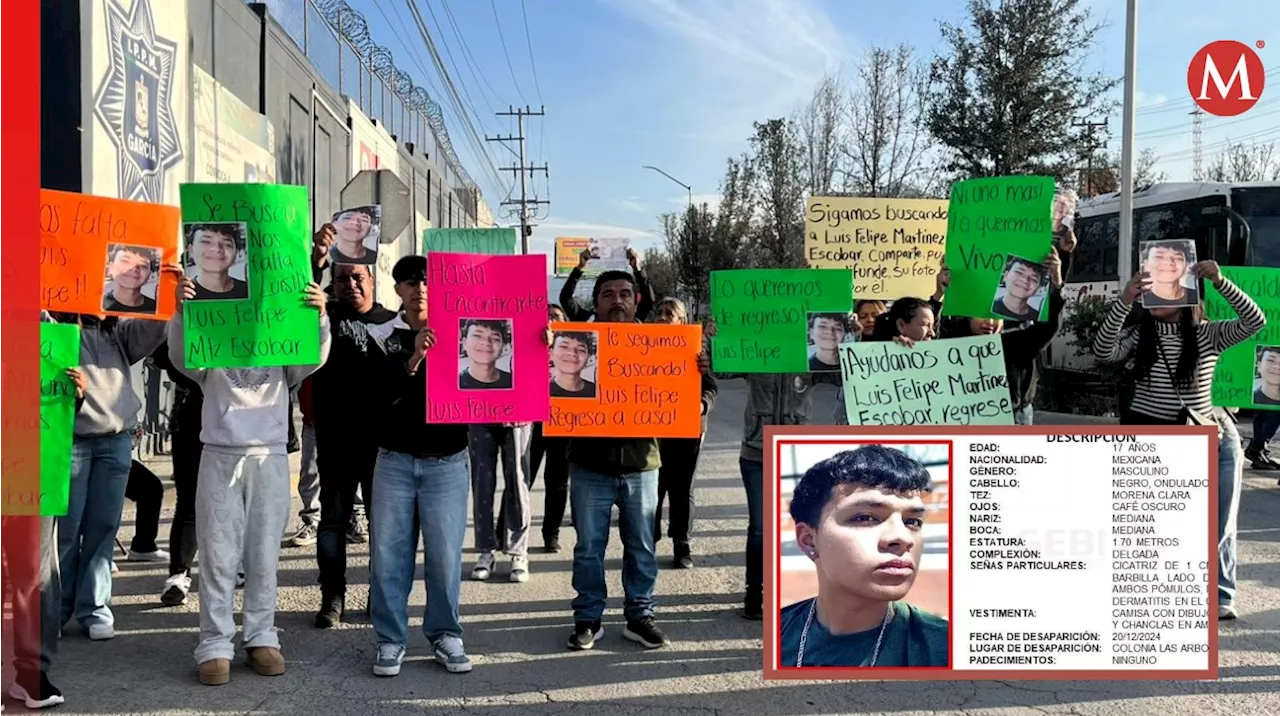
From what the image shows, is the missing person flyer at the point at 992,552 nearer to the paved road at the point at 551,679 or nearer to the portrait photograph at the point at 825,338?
the paved road at the point at 551,679

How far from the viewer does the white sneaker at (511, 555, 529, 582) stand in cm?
657

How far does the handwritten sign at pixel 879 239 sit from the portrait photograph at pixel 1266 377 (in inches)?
80.3

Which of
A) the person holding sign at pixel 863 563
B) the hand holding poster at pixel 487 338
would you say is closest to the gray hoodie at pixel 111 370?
the hand holding poster at pixel 487 338

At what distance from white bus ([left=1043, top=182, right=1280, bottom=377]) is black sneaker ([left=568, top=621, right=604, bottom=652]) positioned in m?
10.0

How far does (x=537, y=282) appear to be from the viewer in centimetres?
485

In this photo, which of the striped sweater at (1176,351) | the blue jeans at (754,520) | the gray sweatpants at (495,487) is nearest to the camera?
the striped sweater at (1176,351)

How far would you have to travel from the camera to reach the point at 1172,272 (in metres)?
5.09

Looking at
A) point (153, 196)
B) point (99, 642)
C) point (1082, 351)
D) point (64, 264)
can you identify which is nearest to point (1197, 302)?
point (64, 264)

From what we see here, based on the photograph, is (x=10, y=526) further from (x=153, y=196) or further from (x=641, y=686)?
(x=153, y=196)

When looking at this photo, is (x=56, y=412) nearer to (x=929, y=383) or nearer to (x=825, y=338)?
(x=825, y=338)

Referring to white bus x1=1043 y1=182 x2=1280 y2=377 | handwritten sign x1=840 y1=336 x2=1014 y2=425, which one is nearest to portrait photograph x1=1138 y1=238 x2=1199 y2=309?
handwritten sign x1=840 y1=336 x2=1014 y2=425

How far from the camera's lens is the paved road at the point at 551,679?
4.36 metres

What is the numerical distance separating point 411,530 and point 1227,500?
4.61 meters

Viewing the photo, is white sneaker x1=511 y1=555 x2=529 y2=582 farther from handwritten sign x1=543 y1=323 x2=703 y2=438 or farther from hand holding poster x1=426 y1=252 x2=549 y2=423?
hand holding poster x1=426 y1=252 x2=549 y2=423
